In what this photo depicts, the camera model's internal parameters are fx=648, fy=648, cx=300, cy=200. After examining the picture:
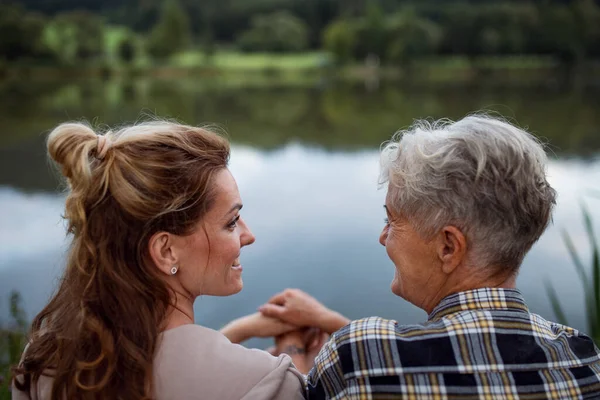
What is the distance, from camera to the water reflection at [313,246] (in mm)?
4695

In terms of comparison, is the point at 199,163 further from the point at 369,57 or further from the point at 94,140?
the point at 369,57

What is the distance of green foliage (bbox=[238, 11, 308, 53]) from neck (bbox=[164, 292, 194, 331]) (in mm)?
18898

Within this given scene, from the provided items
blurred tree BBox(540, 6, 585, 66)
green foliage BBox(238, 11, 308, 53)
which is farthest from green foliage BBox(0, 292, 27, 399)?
green foliage BBox(238, 11, 308, 53)

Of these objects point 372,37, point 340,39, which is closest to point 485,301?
point 340,39

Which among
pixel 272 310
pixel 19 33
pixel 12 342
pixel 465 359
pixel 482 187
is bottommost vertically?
pixel 12 342

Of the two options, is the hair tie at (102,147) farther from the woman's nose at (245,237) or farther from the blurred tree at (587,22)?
the blurred tree at (587,22)

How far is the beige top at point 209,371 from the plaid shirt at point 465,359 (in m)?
0.11

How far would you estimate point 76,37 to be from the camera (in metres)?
16.4

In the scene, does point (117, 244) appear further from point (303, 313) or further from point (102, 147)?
point (303, 313)

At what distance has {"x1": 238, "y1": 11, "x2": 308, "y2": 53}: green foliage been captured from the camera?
1959cm

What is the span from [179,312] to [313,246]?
4.77 metres

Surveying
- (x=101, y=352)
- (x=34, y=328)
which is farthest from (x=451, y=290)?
(x=34, y=328)

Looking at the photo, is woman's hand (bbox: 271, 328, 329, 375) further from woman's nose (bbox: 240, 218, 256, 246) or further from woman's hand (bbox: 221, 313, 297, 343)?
woman's nose (bbox: 240, 218, 256, 246)

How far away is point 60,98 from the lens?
1752cm
